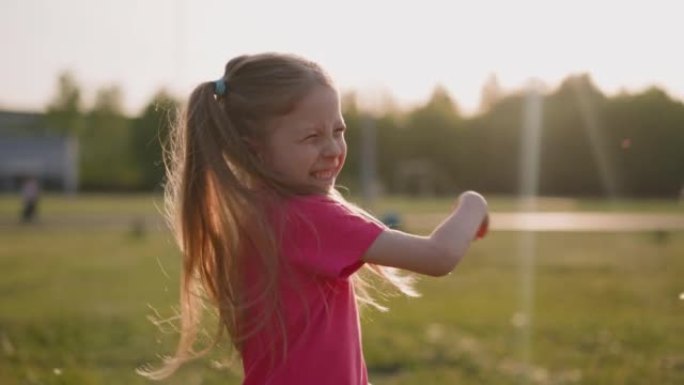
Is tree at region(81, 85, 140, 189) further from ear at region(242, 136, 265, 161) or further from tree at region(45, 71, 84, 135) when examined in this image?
ear at region(242, 136, 265, 161)

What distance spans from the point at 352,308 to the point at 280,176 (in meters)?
0.30

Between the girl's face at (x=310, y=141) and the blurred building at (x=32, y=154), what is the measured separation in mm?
72897

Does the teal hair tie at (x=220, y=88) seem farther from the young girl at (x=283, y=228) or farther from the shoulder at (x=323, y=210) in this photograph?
the shoulder at (x=323, y=210)

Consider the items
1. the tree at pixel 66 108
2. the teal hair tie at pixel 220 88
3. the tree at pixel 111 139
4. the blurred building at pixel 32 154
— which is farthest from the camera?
the blurred building at pixel 32 154

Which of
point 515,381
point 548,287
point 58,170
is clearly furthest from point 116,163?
point 515,381

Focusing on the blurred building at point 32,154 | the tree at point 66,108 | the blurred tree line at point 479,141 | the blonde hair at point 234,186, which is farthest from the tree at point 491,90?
the blurred building at point 32,154

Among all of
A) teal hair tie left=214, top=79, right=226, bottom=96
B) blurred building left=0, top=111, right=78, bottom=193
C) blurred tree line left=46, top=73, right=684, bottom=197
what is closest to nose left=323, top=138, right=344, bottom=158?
teal hair tie left=214, top=79, right=226, bottom=96

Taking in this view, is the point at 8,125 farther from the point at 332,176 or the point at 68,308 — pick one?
the point at 332,176

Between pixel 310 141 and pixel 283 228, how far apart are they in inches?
7.2

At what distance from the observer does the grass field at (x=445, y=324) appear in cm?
512

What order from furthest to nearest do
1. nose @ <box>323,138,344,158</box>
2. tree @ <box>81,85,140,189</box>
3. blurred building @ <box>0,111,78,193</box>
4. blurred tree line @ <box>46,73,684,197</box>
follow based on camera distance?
blurred building @ <box>0,111,78,193</box>
tree @ <box>81,85,140,189</box>
blurred tree line @ <box>46,73,684,197</box>
nose @ <box>323,138,344,158</box>

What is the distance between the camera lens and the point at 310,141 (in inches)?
78.2

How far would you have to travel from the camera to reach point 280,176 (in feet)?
6.57

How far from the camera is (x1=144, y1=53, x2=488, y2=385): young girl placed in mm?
Answer: 1878
